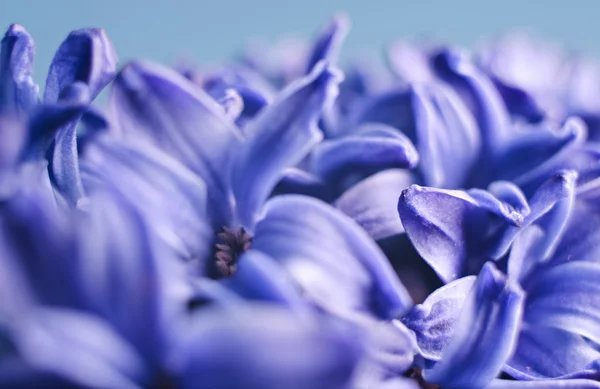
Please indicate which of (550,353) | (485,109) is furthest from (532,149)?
(550,353)

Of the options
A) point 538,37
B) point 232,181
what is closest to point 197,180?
point 232,181

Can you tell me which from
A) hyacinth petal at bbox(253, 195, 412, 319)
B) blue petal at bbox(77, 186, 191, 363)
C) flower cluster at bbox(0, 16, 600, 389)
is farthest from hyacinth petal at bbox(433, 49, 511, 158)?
blue petal at bbox(77, 186, 191, 363)

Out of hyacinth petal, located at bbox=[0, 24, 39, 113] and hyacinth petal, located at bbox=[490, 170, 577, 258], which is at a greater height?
hyacinth petal, located at bbox=[0, 24, 39, 113]

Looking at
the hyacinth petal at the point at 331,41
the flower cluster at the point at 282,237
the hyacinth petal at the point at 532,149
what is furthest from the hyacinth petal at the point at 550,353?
the hyacinth petal at the point at 331,41

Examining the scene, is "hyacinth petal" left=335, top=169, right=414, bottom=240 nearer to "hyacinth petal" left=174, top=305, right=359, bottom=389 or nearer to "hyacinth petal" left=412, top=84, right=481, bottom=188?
"hyacinth petal" left=412, top=84, right=481, bottom=188

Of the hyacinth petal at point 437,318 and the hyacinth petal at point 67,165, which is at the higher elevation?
the hyacinth petal at point 67,165

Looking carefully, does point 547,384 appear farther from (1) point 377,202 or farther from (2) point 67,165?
(2) point 67,165

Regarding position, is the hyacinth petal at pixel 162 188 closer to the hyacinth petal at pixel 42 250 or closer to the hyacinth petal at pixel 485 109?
the hyacinth petal at pixel 42 250
